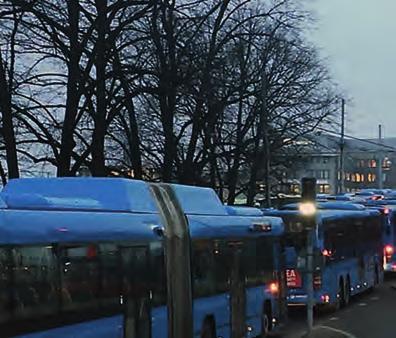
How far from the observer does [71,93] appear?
3353cm

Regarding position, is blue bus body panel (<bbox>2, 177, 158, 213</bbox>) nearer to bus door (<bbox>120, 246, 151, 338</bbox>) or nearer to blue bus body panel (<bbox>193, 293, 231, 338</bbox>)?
bus door (<bbox>120, 246, 151, 338</bbox>)

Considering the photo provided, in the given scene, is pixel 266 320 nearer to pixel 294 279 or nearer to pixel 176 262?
pixel 294 279

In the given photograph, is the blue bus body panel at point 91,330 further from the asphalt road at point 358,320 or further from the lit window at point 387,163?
the lit window at point 387,163

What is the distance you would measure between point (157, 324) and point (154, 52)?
23.9 meters

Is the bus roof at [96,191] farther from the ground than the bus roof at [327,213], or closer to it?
farther from the ground

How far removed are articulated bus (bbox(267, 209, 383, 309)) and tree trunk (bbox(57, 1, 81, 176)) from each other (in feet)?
31.2

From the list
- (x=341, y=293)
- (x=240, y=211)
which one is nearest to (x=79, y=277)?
(x=240, y=211)

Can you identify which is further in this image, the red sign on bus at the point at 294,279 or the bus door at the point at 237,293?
the red sign on bus at the point at 294,279

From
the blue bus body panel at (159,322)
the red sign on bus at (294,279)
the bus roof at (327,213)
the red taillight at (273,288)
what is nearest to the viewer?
the blue bus body panel at (159,322)

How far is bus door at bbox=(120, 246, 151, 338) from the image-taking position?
11.6 metres

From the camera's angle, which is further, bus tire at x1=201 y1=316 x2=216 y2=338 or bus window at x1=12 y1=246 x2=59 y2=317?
bus tire at x1=201 y1=316 x2=216 y2=338

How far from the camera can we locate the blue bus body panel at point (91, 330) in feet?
30.3

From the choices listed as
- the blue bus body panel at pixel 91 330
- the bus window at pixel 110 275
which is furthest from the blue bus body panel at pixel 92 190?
the blue bus body panel at pixel 91 330

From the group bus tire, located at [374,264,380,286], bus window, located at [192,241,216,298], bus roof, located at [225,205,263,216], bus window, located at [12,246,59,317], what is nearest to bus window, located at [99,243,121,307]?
bus window, located at [12,246,59,317]
